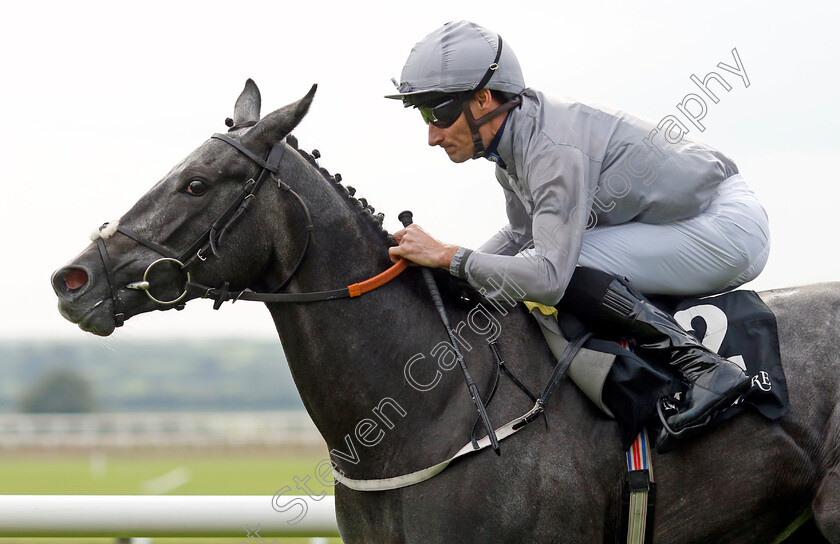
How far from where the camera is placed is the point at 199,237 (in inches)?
134

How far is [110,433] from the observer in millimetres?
37500

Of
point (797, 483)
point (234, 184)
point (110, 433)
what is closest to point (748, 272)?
point (797, 483)

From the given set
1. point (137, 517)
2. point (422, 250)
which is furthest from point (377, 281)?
point (137, 517)

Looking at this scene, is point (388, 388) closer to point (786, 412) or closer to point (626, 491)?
point (626, 491)

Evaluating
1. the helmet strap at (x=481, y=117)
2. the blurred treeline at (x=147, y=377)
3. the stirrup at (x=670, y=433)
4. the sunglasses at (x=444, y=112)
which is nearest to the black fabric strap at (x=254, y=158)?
the sunglasses at (x=444, y=112)

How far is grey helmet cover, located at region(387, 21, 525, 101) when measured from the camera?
11.8ft

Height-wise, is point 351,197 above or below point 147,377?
above

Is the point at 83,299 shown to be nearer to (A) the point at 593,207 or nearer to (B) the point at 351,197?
(B) the point at 351,197

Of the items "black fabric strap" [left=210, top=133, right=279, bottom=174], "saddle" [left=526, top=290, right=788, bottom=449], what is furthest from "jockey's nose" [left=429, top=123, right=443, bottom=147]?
"saddle" [left=526, top=290, right=788, bottom=449]

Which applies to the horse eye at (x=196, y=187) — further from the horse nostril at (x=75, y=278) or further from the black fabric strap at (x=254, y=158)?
the horse nostril at (x=75, y=278)

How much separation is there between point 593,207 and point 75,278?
2.05 m

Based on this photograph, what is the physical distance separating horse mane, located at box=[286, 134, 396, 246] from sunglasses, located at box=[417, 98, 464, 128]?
434 millimetres

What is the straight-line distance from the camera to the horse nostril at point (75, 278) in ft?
11.0

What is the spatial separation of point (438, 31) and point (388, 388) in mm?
1465
